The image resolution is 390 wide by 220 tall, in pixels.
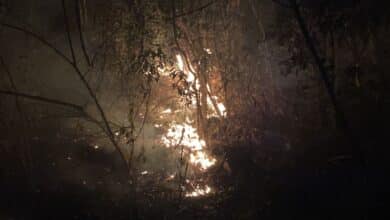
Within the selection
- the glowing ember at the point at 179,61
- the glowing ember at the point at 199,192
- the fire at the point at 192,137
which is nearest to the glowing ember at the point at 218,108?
the fire at the point at 192,137

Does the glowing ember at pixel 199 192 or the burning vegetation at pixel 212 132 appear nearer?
the burning vegetation at pixel 212 132

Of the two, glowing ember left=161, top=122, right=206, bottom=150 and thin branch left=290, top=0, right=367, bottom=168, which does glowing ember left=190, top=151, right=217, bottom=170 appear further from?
thin branch left=290, top=0, right=367, bottom=168

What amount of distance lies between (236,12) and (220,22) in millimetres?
1291

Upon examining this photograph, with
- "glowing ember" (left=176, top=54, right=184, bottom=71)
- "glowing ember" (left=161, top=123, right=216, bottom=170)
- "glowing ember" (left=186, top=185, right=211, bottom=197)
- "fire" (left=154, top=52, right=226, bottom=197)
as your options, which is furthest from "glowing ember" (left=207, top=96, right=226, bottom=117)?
"glowing ember" (left=186, top=185, right=211, bottom=197)

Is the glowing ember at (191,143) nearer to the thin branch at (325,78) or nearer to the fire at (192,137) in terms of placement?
the fire at (192,137)

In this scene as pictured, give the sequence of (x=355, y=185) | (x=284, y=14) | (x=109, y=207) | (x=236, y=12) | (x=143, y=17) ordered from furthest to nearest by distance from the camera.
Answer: (x=236, y=12)
(x=284, y=14)
(x=143, y=17)
(x=109, y=207)
(x=355, y=185)

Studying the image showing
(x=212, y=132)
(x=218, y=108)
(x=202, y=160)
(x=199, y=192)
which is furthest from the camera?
(x=218, y=108)

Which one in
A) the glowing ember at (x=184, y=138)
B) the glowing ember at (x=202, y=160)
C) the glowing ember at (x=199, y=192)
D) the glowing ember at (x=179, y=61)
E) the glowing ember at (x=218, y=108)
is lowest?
the glowing ember at (x=199, y=192)

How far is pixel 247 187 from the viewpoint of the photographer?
714cm

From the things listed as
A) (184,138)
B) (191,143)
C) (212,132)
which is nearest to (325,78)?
(212,132)

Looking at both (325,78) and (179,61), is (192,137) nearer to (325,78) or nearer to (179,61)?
(179,61)

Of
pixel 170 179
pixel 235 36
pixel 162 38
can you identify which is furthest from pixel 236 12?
pixel 170 179

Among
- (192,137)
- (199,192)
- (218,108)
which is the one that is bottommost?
(199,192)

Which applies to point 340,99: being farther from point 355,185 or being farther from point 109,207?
point 109,207
